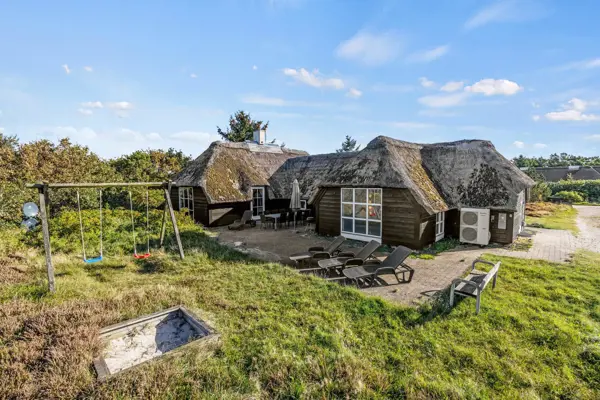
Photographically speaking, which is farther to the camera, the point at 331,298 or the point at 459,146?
the point at 459,146

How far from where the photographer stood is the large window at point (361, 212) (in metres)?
11.8

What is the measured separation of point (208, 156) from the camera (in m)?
17.1

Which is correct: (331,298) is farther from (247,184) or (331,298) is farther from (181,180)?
(181,180)

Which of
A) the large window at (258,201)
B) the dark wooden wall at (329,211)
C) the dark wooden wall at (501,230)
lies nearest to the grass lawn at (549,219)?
the dark wooden wall at (501,230)

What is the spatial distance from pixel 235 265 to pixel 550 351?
730cm

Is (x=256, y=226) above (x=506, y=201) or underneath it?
underneath

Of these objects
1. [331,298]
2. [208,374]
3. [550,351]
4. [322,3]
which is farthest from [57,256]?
[550,351]

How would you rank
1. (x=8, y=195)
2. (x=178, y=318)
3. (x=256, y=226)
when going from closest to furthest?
1. (x=178, y=318)
2. (x=8, y=195)
3. (x=256, y=226)

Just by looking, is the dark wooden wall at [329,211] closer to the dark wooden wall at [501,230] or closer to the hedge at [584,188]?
the dark wooden wall at [501,230]

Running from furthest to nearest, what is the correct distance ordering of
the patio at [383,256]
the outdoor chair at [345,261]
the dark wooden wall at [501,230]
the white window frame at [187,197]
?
the white window frame at [187,197] < the dark wooden wall at [501,230] < the outdoor chair at [345,261] < the patio at [383,256]

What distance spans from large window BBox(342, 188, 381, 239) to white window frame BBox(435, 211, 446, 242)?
2431 mm

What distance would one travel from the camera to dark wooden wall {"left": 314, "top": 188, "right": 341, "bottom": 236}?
42.8 ft

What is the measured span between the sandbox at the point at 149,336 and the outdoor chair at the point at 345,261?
3842mm

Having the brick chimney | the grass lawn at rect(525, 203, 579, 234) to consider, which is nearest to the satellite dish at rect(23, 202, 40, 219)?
the brick chimney
